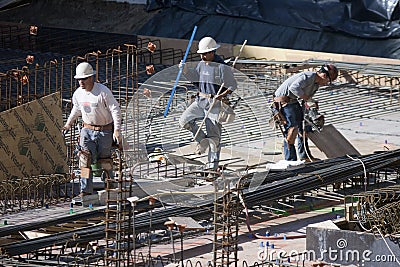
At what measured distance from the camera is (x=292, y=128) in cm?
1485


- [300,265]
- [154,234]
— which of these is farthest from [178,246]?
[300,265]

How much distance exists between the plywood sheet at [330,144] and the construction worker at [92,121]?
2.89 meters

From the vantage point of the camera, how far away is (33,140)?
575 inches

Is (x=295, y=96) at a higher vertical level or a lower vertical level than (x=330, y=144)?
higher

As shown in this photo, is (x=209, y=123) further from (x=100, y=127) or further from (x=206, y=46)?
(x=100, y=127)

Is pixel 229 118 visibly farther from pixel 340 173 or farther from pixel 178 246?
pixel 178 246

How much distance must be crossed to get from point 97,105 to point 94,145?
1.55 ft

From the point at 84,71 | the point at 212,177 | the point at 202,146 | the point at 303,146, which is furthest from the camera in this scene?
the point at 303,146

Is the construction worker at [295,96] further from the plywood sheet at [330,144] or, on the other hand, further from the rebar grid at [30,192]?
the rebar grid at [30,192]

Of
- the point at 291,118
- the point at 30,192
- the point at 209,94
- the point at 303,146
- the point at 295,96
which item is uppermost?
the point at 209,94

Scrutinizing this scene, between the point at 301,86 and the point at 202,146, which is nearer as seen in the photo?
the point at 202,146

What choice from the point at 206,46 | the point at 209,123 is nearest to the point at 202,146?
the point at 209,123

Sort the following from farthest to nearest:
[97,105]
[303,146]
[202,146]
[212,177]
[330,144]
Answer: [330,144]
[303,146]
[202,146]
[97,105]
[212,177]

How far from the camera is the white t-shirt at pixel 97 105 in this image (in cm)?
1343
